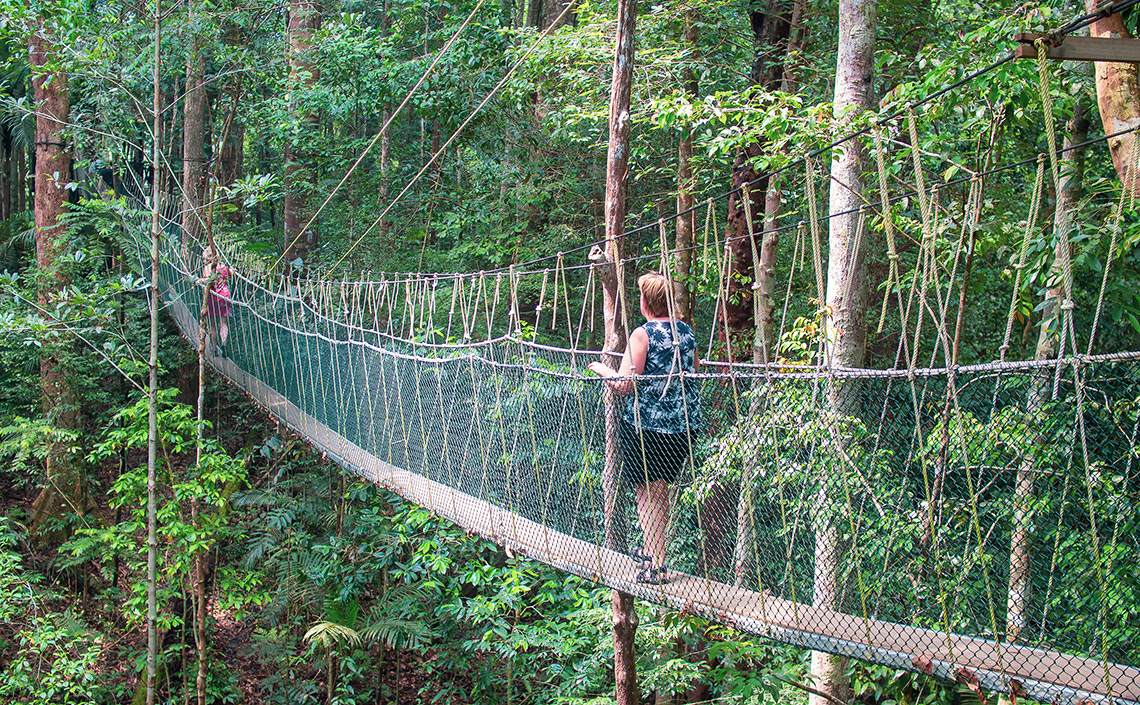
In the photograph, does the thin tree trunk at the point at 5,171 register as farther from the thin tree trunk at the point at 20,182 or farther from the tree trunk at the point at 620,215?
the tree trunk at the point at 620,215

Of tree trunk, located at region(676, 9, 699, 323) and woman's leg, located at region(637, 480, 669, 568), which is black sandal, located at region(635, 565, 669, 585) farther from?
tree trunk, located at region(676, 9, 699, 323)

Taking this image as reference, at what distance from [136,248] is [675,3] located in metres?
3.19

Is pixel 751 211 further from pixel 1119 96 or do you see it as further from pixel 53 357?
pixel 53 357

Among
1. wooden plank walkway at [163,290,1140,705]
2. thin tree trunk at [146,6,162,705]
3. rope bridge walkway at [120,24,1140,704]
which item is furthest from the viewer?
thin tree trunk at [146,6,162,705]

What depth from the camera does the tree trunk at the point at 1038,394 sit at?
150cm

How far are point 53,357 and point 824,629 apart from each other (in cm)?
476

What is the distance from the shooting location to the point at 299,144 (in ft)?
17.2

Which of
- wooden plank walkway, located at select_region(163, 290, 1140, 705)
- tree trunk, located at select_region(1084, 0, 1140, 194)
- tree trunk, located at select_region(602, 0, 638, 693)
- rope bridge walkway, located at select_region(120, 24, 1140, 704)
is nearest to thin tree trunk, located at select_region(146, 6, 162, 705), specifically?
rope bridge walkway, located at select_region(120, 24, 1140, 704)

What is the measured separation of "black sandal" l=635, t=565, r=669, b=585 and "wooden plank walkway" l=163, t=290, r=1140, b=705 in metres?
0.02

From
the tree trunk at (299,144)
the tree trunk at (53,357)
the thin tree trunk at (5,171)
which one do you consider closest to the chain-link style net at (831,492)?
the tree trunk at (53,357)

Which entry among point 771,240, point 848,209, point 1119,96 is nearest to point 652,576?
point 848,209

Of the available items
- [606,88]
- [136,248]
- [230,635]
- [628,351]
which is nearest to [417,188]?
[136,248]

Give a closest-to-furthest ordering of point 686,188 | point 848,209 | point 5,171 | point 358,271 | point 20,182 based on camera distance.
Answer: point 848,209 → point 686,188 → point 358,271 → point 5,171 → point 20,182

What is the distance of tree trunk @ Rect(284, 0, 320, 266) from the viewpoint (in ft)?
16.8
